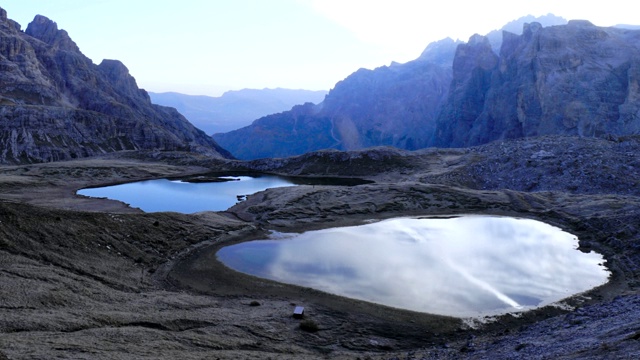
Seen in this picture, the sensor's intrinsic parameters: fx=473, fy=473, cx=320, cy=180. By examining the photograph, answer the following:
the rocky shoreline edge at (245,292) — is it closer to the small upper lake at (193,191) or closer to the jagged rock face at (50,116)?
the small upper lake at (193,191)

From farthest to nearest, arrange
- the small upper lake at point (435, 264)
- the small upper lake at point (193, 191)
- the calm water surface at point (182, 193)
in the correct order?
the small upper lake at point (193, 191), the calm water surface at point (182, 193), the small upper lake at point (435, 264)

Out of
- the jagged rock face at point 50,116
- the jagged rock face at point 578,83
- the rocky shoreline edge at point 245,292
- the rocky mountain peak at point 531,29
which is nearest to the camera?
the rocky shoreline edge at point 245,292

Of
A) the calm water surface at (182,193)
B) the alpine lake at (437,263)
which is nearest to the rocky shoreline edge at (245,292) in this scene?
the alpine lake at (437,263)

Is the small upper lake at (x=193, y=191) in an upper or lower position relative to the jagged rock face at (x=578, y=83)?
lower

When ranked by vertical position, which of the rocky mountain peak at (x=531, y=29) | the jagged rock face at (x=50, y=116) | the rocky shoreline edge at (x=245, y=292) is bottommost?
the rocky shoreline edge at (x=245, y=292)

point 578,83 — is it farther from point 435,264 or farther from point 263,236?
point 263,236

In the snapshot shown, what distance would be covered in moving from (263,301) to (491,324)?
14.8 meters

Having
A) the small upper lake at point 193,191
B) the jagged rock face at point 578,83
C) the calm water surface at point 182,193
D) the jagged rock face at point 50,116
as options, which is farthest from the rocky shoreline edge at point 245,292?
the jagged rock face at point 578,83

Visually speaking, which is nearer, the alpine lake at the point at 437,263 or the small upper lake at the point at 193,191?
the alpine lake at the point at 437,263

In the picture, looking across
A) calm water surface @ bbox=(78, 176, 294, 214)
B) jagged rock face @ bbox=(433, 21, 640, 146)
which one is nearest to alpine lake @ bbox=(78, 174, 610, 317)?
calm water surface @ bbox=(78, 176, 294, 214)

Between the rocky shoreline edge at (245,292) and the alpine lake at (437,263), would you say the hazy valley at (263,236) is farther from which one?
the alpine lake at (437,263)

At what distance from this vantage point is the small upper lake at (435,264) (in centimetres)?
3372

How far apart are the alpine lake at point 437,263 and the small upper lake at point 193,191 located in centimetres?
2501

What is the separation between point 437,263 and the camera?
1642 inches
